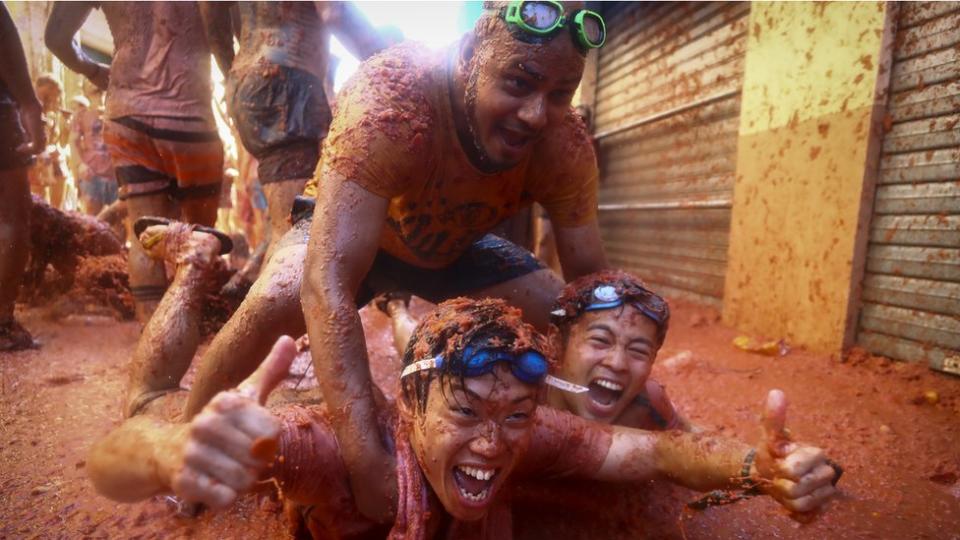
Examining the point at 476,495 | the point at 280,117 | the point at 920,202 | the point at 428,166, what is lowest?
the point at 476,495

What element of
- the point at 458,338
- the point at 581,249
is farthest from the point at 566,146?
the point at 458,338

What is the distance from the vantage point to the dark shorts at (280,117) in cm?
328

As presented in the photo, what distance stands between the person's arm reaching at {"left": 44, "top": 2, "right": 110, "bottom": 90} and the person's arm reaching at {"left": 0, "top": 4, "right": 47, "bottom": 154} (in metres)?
0.81

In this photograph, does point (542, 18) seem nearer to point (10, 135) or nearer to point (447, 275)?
point (447, 275)

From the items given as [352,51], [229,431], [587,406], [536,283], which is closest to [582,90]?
[352,51]

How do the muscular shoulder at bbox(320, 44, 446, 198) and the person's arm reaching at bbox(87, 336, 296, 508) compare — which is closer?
the person's arm reaching at bbox(87, 336, 296, 508)

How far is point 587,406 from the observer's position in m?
2.23

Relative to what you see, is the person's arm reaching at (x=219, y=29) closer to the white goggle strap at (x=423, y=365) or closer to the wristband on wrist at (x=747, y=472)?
the white goggle strap at (x=423, y=365)

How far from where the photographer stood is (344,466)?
1648 mm

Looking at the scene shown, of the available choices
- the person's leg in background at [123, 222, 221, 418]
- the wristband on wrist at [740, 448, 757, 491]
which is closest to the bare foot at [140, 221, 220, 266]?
the person's leg in background at [123, 222, 221, 418]

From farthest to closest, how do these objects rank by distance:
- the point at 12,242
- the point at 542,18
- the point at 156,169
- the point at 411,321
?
the point at 156,169, the point at 12,242, the point at 411,321, the point at 542,18

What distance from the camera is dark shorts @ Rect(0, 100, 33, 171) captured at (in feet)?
11.3

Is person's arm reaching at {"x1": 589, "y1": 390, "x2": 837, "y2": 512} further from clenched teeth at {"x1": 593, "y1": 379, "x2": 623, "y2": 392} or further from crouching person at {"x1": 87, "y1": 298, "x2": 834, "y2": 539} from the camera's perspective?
clenched teeth at {"x1": 593, "y1": 379, "x2": 623, "y2": 392}

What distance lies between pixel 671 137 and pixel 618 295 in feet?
13.9
